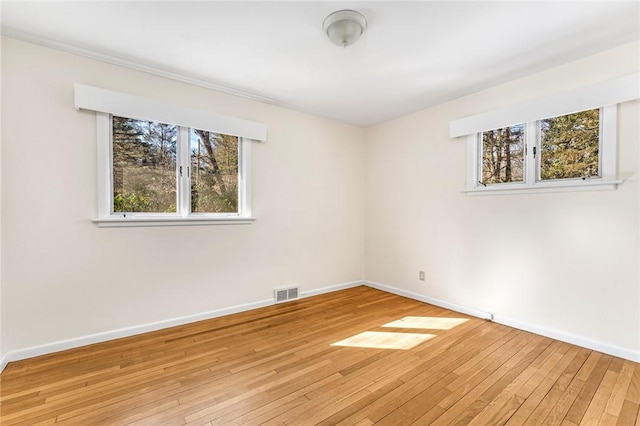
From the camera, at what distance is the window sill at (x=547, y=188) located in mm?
2342

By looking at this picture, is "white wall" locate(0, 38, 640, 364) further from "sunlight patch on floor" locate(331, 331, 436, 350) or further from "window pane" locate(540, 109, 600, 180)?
"sunlight patch on floor" locate(331, 331, 436, 350)

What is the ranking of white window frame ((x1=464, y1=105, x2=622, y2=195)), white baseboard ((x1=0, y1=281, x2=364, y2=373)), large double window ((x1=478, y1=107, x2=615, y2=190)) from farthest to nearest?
1. large double window ((x1=478, y1=107, x2=615, y2=190))
2. white window frame ((x1=464, y1=105, x2=622, y2=195))
3. white baseboard ((x1=0, y1=281, x2=364, y2=373))

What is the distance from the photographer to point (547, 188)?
8.68 ft

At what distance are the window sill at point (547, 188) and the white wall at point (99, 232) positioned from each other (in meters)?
2.15

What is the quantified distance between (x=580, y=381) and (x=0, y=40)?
489 centimetres

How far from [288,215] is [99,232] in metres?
1.95

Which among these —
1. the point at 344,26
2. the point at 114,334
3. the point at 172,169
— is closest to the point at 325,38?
the point at 344,26

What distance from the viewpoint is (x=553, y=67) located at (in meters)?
2.61

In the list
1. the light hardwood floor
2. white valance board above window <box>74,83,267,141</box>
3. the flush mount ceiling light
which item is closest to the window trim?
white valance board above window <box>74,83,267,141</box>

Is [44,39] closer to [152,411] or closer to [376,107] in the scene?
[152,411]

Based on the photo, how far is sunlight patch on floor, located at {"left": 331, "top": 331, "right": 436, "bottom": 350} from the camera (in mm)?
2479

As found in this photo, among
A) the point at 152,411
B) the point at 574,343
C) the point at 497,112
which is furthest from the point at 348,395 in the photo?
the point at 497,112

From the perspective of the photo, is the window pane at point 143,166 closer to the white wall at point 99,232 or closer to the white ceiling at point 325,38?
the white wall at point 99,232

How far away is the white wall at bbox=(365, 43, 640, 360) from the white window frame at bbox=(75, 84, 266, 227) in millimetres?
2026
